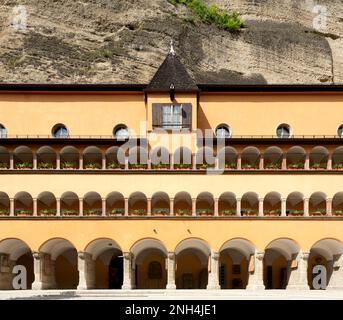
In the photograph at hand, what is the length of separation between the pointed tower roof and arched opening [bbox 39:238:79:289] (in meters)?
13.0

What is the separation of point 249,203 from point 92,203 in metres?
11.4

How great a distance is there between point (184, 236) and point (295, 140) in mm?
10398

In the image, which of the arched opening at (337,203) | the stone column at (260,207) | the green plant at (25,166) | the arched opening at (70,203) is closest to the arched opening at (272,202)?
the stone column at (260,207)

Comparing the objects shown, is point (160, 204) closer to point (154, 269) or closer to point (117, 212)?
point (117, 212)

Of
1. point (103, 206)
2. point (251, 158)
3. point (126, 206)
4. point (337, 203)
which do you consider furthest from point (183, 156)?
point (337, 203)

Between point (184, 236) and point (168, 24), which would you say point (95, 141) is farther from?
point (168, 24)

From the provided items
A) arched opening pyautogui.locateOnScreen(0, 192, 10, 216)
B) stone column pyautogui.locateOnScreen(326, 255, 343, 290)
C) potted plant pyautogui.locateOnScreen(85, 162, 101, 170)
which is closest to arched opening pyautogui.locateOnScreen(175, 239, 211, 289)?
potted plant pyautogui.locateOnScreen(85, 162, 101, 170)

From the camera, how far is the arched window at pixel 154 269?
3916 centimetres

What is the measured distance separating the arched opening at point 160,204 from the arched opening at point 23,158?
29.3 ft

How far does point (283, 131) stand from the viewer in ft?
133

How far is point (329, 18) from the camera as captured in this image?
69000 mm

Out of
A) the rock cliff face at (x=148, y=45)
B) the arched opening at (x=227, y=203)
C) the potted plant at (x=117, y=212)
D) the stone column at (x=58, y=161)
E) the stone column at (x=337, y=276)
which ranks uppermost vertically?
the rock cliff face at (x=148, y=45)

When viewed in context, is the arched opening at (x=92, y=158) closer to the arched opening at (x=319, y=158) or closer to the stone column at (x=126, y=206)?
the stone column at (x=126, y=206)

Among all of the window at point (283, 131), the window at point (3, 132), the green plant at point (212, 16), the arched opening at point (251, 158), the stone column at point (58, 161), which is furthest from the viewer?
the green plant at point (212, 16)
